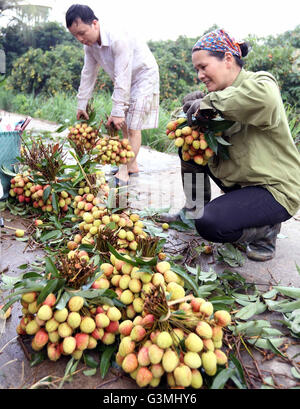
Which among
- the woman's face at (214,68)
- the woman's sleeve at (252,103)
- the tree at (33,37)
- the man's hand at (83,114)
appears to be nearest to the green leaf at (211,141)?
the woman's sleeve at (252,103)

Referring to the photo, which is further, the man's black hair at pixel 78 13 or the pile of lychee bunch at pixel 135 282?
the man's black hair at pixel 78 13

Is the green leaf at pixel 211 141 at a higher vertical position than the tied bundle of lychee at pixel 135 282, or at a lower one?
higher

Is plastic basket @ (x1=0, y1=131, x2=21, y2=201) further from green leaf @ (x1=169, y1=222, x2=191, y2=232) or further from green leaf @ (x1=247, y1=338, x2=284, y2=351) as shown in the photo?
green leaf @ (x1=247, y1=338, x2=284, y2=351)

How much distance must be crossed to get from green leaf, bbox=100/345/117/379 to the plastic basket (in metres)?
1.66

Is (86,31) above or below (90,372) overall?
above

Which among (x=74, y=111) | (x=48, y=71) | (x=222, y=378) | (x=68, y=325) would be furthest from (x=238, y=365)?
(x=48, y=71)

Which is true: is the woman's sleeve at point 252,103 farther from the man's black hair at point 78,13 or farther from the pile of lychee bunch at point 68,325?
the man's black hair at point 78,13

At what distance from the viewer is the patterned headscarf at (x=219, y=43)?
1.68 m

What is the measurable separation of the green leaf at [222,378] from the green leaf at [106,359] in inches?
13.0

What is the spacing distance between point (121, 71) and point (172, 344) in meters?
2.48

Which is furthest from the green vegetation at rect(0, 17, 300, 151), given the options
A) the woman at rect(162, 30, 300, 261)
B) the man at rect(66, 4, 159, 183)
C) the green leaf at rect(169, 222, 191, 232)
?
the woman at rect(162, 30, 300, 261)

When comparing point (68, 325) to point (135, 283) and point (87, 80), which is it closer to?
point (135, 283)

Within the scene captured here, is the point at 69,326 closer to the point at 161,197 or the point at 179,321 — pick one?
the point at 179,321

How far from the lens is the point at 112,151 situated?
2.80 m
